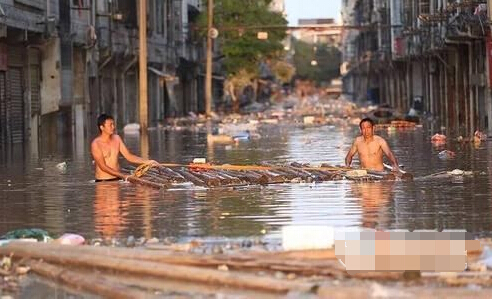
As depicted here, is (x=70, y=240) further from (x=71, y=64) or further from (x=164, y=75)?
(x=164, y=75)

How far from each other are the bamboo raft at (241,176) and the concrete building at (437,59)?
1997 centimetres

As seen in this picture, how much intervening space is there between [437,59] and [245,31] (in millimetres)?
22559

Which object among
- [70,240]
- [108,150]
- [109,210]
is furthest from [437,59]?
[70,240]

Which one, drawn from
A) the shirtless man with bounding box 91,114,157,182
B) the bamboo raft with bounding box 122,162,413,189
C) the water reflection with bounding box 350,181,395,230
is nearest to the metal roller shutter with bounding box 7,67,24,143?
the shirtless man with bounding box 91,114,157,182

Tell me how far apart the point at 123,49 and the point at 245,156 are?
31.0m

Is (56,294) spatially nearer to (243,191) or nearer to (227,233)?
(227,233)

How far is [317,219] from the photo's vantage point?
43.8 ft

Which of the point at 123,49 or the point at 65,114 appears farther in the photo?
the point at 123,49

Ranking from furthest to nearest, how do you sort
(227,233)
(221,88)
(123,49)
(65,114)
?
(221,88), (123,49), (65,114), (227,233)

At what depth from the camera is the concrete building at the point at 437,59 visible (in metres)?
42.5

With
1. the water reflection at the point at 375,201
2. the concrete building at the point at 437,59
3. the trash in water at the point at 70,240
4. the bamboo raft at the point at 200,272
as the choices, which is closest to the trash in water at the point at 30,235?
the trash in water at the point at 70,240

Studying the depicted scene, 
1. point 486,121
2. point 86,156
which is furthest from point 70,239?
point 486,121

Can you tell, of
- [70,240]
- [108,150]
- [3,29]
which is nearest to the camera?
[70,240]

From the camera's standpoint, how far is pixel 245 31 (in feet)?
267
